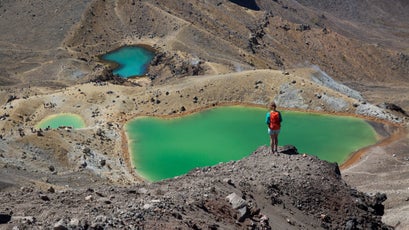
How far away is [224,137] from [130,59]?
59.8 meters

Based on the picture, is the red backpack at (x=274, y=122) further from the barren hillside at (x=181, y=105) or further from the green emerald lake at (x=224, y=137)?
the green emerald lake at (x=224, y=137)

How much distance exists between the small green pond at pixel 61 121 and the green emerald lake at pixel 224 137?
6.32 metres

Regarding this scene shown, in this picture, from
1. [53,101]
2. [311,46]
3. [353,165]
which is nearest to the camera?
[353,165]

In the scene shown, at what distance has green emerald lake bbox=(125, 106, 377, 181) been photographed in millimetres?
41656

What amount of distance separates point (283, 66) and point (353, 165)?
254 feet

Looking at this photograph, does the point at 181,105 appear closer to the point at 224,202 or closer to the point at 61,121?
the point at 61,121

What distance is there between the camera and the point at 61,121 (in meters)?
53.3

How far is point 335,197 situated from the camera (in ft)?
80.2

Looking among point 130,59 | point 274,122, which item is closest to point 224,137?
point 274,122

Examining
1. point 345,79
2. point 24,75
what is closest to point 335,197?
point 24,75

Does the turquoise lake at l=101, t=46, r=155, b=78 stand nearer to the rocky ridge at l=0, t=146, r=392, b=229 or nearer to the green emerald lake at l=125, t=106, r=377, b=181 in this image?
the green emerald lake at l=125, t=106, r=377, b=181

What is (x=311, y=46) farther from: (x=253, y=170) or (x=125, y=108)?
(x=253, y=170)

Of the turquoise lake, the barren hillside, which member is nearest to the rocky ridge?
the barren hillside

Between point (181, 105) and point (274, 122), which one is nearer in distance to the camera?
point (274, 122)
